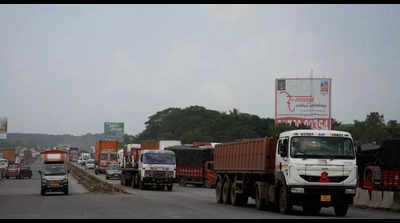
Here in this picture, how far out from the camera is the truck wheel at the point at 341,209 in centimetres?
2247

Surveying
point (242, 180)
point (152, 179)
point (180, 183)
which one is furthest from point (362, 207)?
point (180, 183)

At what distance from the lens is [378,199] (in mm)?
28141

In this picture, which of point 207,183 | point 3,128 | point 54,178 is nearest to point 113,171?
point 207,183

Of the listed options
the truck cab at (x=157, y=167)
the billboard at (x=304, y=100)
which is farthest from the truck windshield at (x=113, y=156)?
the truck cab at (x=157, y=167)

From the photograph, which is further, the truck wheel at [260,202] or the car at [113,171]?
the car at [113,171]

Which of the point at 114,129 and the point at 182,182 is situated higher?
the point at 114,129

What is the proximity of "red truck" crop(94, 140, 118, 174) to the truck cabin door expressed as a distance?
6259 cm

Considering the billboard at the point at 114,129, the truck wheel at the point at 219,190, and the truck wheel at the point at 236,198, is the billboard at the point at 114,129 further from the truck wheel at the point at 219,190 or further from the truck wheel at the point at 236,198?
the truck wheel at the point at 236,198

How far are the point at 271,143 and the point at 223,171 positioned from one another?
7420mm

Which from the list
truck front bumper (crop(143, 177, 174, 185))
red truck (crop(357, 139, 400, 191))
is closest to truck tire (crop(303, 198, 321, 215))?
red truck (crop(357, 139, 400, 191))

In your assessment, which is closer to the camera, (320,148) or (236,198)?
(320,148)

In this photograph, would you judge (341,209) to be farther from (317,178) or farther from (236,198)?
(236,198)

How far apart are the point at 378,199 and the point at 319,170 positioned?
7230 mm

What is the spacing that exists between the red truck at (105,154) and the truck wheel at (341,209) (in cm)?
6380
